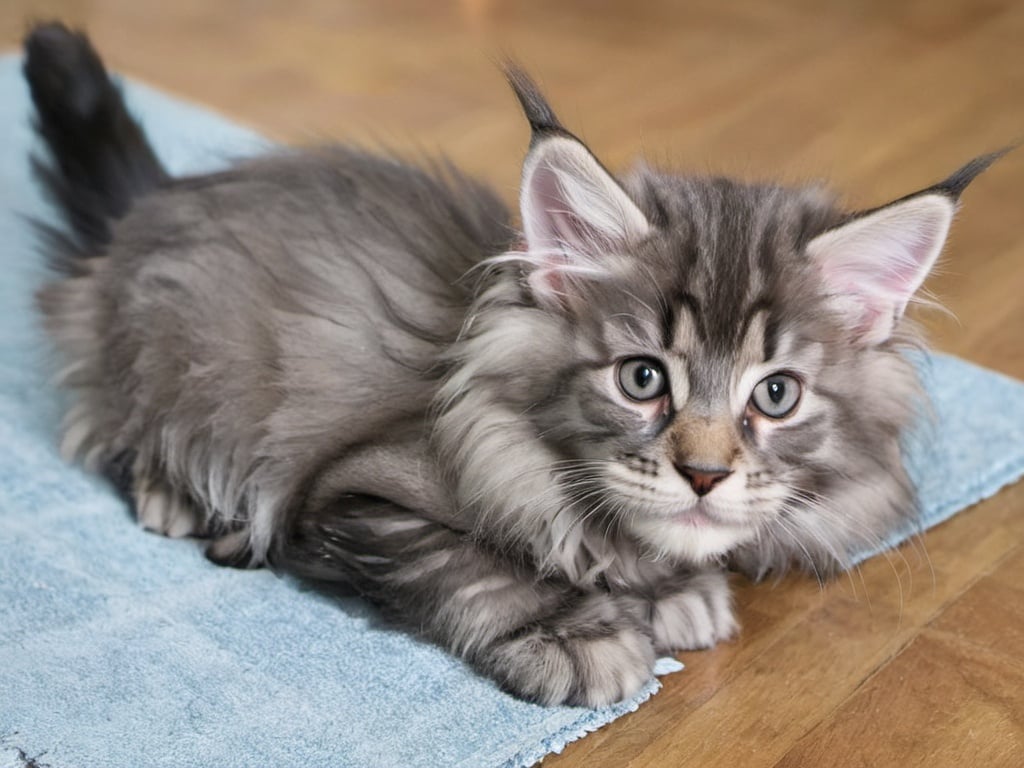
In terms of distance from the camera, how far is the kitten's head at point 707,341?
166cm

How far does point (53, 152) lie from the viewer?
8.02 feet

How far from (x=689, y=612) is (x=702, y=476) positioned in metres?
0.32

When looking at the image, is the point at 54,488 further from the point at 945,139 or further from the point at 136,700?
the point at 945,139

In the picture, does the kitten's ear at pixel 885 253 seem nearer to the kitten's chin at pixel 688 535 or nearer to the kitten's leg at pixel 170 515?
the kitten's chin at pixel 688 535

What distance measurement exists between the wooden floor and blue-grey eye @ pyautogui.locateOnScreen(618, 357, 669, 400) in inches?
15.7

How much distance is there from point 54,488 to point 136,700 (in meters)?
0.58

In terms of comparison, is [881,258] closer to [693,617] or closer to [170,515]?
[693,617]

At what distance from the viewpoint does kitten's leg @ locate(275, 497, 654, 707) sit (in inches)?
67.7

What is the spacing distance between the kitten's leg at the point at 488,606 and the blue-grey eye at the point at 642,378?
29 cm

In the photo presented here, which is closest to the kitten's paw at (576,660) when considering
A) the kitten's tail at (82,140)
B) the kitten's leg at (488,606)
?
the kitten's leg at (488,606)

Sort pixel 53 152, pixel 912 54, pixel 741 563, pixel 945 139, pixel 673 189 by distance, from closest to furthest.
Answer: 1. pixel 673 189
2. pixel 741 563
3. pixel 53 152
4. pixel 945 139
5. pixel 912 54

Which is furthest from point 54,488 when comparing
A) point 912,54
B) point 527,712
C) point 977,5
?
point 977,5

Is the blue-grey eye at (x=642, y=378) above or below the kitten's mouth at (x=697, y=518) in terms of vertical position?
above

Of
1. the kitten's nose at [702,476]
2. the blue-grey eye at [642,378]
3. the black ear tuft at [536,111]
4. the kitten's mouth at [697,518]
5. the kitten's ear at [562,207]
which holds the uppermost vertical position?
the black ear tuft at [536,111]
